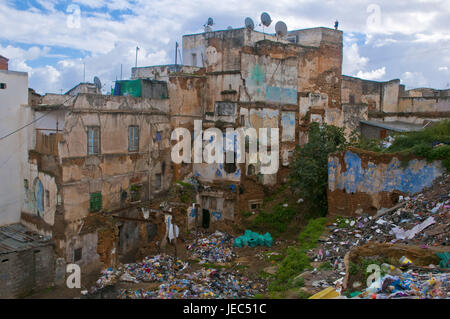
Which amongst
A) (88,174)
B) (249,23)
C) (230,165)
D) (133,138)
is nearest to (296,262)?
(230,165)

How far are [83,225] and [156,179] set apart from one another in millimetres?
4555

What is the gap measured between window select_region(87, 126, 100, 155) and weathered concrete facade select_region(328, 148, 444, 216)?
347 inches

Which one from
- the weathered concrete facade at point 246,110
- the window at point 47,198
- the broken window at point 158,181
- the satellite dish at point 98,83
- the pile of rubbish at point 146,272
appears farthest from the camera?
the satellite dish at point 98,83

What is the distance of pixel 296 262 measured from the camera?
1084 centimetres

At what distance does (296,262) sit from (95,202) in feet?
28.0

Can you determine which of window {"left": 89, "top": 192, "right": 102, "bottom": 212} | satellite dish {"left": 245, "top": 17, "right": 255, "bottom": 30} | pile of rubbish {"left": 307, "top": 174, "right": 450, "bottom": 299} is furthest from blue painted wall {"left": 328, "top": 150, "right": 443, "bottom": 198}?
satellite dish {"left": 245, "top": 17, "right": 255, "bottom": 30}

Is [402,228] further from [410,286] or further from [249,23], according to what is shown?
[249,23]

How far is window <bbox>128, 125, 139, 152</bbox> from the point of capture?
17.4 metres

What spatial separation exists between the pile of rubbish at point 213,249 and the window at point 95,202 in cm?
404

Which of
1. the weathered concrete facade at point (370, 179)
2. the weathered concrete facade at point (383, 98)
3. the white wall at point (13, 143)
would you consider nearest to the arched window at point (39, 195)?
the white wall at point (13, 143)

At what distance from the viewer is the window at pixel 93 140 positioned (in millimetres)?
15641

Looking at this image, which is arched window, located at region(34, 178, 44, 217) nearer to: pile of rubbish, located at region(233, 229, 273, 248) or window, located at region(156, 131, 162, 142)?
window, located at region(156, 131, 162, 142)

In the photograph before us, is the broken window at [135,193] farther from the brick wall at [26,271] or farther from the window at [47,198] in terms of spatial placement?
the brick wall at [26,271]
